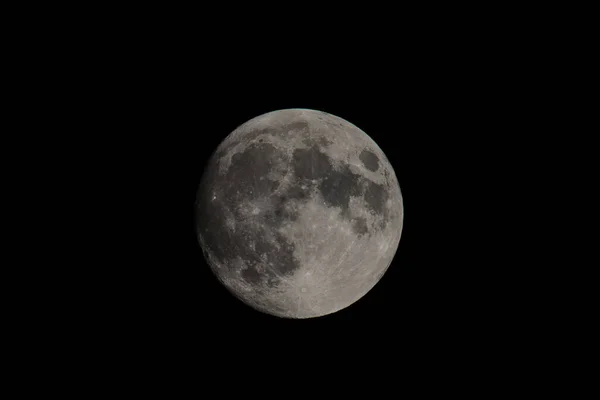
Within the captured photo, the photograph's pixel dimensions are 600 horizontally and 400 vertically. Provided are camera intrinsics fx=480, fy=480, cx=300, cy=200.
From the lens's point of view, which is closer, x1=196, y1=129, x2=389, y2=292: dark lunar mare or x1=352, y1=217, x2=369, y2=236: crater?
x1=196, y1=129, x2=389, y2=292: dark lunar mare

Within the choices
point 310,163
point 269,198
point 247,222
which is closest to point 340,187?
point 310,163

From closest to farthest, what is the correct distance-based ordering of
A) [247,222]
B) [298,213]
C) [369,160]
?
[298,213] < [247,222] < [369,160]

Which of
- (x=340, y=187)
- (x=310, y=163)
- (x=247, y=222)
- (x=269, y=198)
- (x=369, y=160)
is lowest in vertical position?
(x=247, y=222)

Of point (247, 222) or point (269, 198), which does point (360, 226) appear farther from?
point (247, 222)

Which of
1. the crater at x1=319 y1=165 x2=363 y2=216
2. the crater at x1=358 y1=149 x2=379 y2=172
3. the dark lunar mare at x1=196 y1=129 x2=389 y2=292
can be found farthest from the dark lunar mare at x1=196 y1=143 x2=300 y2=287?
the crater at x1=358 y1=149 x2=379 y2=172

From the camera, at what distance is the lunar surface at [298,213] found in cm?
386

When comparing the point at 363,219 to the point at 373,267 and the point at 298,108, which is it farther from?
the point at 298,108

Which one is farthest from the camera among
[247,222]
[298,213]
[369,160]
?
[369,160]

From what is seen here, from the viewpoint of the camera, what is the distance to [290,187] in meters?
3.85

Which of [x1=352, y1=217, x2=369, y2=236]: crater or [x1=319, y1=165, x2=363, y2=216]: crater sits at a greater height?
[x1=319, y1=165, x2=363, y2=216]: crater

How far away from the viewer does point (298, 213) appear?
3814mm

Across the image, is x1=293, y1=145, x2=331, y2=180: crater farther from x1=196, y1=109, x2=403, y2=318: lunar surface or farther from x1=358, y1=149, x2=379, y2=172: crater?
x1=358, y1=149, x2=379, y2=172: crater

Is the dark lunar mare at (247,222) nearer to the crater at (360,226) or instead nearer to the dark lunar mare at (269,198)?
the dark lunar mare at (269,198)

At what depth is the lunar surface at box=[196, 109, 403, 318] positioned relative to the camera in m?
3.86
